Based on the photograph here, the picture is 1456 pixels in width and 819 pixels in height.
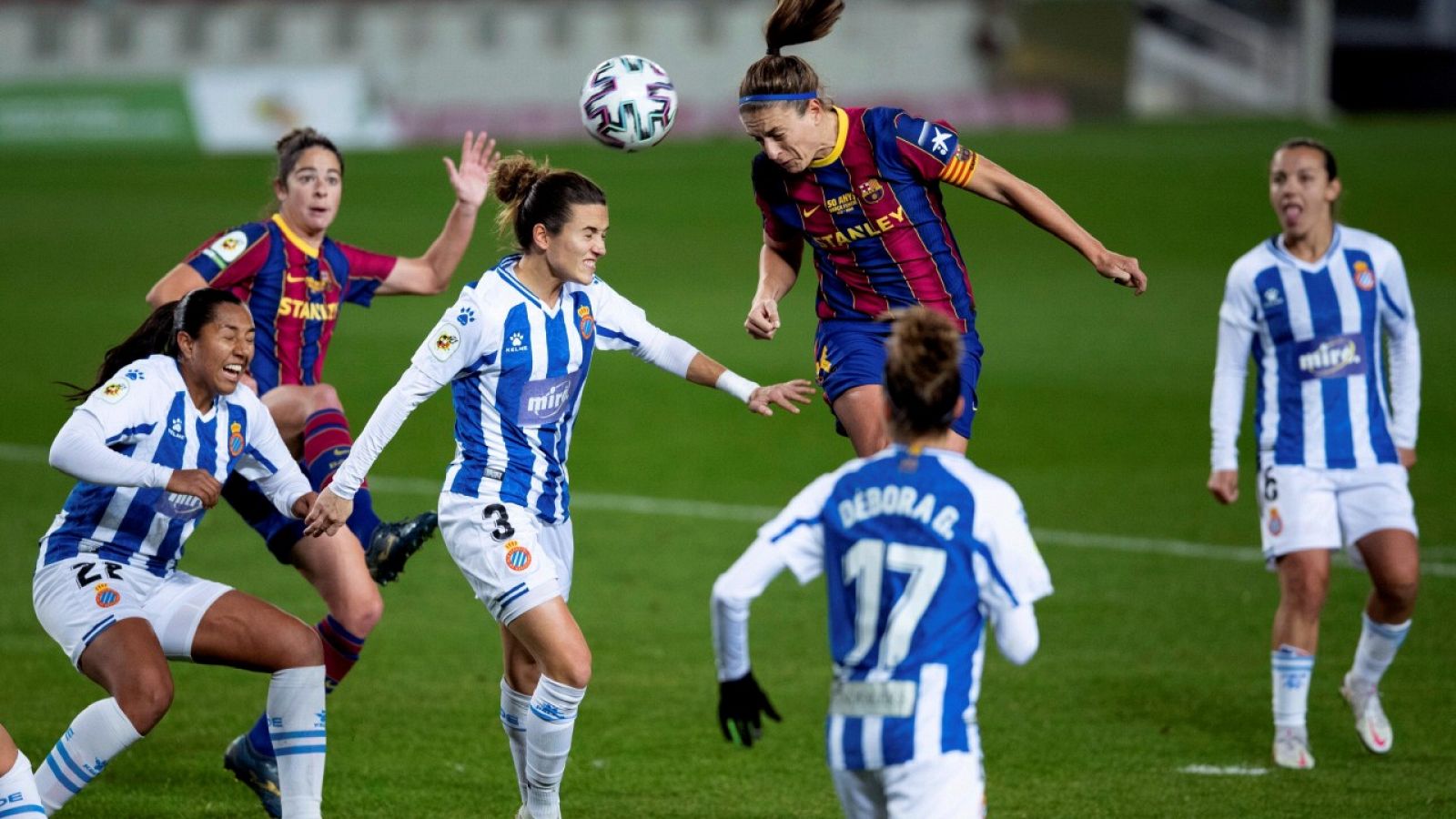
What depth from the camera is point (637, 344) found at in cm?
626

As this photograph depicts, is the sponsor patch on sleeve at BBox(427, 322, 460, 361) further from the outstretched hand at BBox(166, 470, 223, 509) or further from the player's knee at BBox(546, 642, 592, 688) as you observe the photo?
the player's knee at BBox(546, 642, 592, 688)

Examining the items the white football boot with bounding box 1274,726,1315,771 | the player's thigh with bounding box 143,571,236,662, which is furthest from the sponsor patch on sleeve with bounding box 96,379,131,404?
the white football boot with bounding box 1274,726,1315,771

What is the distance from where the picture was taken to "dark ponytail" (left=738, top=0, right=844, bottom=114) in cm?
600

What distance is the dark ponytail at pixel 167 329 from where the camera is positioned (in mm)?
5727

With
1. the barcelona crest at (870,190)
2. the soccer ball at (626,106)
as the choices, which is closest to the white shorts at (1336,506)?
the barcelona crest at (870,190)

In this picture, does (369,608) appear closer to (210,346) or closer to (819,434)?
(210,346)

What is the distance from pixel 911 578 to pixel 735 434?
1124cm

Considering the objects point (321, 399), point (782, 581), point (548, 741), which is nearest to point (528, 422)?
point (548, 741)

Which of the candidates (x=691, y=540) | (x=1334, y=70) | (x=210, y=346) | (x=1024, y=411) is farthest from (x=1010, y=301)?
(x=1334, y=70)

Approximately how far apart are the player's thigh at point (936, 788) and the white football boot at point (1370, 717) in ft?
11.1

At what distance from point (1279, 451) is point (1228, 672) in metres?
1.68

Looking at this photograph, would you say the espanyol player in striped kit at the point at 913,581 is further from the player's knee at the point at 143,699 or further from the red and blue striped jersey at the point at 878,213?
the player's knee at the point at 143,699

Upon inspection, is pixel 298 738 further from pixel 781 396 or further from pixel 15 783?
pixel 781 396

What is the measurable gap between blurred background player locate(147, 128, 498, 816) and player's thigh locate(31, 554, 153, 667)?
3.11 feet
